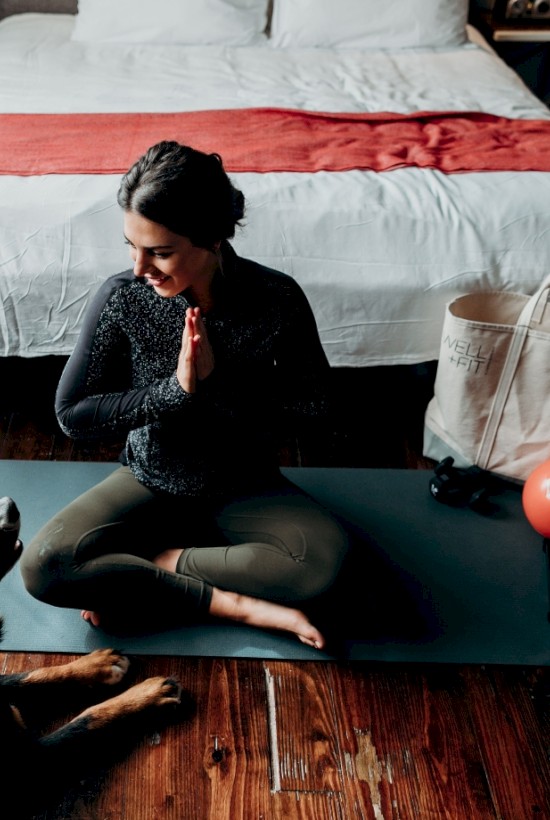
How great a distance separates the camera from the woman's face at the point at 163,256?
1.17 metres

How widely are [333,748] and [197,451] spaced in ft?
2.04

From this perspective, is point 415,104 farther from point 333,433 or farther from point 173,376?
point 173,376

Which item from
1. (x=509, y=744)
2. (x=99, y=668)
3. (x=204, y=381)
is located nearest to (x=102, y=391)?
(x=204, y=381)

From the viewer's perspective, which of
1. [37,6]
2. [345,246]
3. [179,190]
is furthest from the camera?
[37,6]

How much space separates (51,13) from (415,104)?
1.75 meters

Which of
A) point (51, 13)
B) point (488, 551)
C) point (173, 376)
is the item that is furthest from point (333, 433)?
point (51, 13)

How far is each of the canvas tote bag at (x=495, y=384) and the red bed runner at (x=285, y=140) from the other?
19.5 inches

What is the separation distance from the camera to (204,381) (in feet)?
4.36

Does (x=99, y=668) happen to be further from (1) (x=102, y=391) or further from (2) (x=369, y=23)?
(2) (x=369, y=23)

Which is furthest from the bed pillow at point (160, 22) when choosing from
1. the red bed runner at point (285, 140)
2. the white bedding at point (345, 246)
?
the white bedding at point (345, 246)

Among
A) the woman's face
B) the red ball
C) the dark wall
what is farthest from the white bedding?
the dark wall

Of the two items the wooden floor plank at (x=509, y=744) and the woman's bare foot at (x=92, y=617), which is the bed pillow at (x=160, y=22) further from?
the wooden floor plank at (x=509, y=744)

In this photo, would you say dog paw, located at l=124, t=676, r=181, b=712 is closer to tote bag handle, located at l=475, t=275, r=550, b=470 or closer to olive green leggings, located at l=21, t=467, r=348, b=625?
olive green leggings, located at l=21, t=467, r=348, b=625

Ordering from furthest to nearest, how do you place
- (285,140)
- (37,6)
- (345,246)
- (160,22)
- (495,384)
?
(37,6)
(160,22)
(285,140)
(345,246)
(495,384)
